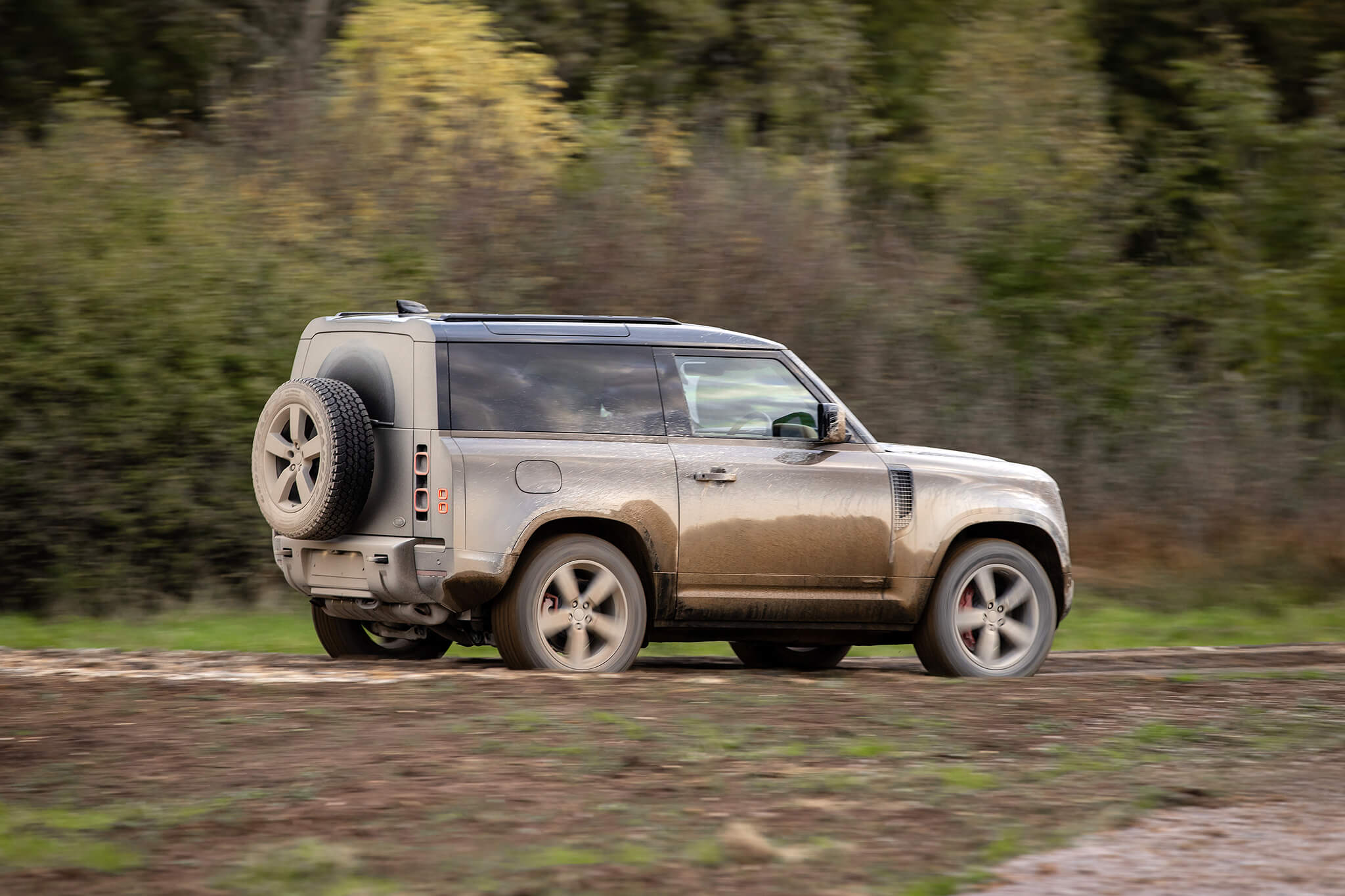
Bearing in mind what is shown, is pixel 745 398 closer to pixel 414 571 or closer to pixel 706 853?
pixel 414 571

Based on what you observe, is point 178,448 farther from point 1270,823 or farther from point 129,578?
point 1270,823

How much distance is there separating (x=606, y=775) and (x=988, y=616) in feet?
13.3

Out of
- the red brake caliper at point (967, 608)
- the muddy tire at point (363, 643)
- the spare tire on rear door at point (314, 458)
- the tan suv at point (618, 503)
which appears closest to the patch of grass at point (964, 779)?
the tan suv at point (618, 503)

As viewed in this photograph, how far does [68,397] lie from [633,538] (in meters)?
5.90

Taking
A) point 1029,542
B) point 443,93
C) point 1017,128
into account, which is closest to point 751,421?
point 1029,542

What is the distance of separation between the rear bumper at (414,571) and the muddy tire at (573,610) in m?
0.19

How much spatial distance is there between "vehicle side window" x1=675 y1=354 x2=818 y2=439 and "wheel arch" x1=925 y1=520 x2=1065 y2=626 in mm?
1099

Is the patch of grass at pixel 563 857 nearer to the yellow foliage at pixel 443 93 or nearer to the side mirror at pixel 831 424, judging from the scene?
the side mirror at pixel 831 424

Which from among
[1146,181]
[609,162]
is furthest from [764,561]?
[1146,181]

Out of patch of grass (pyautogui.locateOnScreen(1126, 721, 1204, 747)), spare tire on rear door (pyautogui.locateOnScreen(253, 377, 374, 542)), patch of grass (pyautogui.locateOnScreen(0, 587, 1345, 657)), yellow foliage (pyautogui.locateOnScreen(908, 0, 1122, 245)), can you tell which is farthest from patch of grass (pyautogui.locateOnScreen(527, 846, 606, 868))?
yellow foliage (pyautogui.locateOnScreen(908, 0, 1122, 245))

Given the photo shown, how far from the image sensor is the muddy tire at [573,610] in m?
8.95

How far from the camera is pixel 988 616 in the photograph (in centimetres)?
1000

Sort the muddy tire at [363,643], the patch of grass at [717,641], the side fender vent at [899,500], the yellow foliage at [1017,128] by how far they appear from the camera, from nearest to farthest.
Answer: the side fender vent at [899,500] → the muddy tire at [363,643] → the patch of grass at [717,641] → the yellow foliage at [1017,128]

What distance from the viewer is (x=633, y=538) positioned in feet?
30.3
